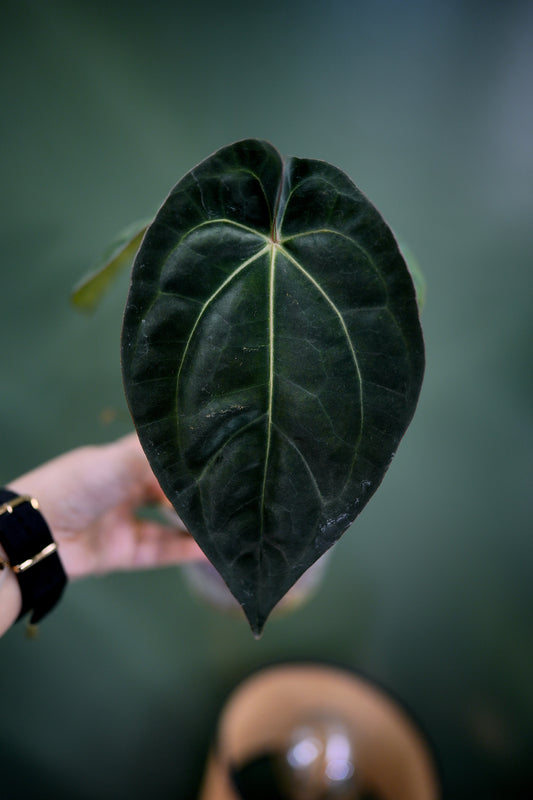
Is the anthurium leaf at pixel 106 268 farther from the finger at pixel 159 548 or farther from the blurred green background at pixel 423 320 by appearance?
the finger at pixel 159 548

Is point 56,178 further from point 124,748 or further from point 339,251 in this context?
point 124,748

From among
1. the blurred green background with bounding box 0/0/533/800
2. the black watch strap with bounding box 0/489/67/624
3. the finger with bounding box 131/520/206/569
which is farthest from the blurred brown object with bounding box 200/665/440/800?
the black watch strap with bounding box 0/489/67/624

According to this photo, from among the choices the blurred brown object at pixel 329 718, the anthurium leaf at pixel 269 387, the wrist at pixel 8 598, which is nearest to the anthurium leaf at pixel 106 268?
the anthurium leaf at pixel 269 387

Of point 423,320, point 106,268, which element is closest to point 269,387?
point 106,268

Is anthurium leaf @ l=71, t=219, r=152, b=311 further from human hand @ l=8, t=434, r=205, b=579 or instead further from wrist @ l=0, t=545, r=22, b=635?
wrist @ l=0, t=545, r=22, b=635

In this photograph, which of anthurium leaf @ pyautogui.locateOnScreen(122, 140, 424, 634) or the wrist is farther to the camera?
the wrist

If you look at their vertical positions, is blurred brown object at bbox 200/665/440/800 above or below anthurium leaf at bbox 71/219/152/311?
below

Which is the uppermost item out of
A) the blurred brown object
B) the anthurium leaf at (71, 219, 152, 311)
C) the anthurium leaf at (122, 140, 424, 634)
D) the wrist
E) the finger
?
the anthurium leaf at (71, 219, 152, 311)
